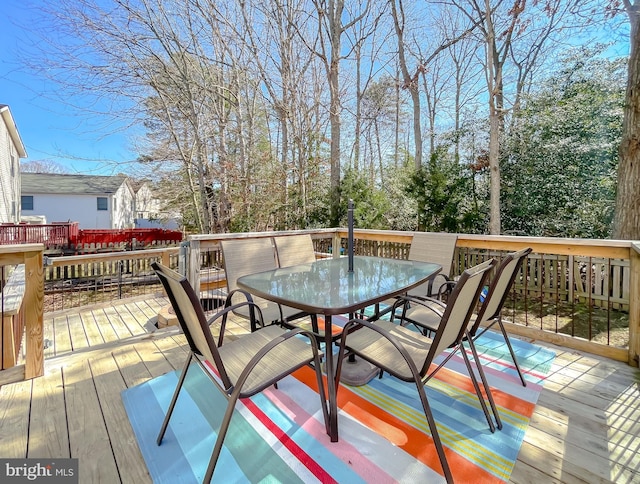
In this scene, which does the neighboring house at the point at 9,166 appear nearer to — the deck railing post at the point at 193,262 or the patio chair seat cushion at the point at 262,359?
the deck railing post at the point at 193,262

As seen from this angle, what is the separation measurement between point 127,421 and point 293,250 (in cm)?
194

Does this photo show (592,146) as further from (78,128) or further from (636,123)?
(78,128)

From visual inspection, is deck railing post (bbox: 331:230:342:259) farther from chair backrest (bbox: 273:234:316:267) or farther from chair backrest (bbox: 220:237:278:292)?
chair backrest (bbox: 220:237:278:292)

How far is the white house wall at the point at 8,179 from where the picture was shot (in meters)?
11.5

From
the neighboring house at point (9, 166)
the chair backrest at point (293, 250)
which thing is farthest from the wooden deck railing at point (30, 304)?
the neighboring house at point (9, 166)

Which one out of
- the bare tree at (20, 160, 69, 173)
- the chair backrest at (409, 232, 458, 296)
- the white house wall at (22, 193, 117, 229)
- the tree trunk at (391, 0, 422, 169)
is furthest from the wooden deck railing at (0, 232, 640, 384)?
the bare tree at (20, 160, 69, 173)

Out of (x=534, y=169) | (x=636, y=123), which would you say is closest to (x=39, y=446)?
(x=636, y=123)

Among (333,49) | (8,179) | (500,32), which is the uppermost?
(500,32)

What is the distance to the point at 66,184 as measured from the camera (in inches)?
784

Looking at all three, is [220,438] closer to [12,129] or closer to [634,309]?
[634,309]

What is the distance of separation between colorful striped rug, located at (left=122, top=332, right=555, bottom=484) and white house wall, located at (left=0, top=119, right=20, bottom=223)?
14127mm

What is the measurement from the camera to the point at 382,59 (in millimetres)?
10180

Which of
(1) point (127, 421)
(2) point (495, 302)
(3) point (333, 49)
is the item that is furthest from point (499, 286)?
(3) point (333, 49)

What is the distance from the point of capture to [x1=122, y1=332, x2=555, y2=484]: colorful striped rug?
1454 millimetres
